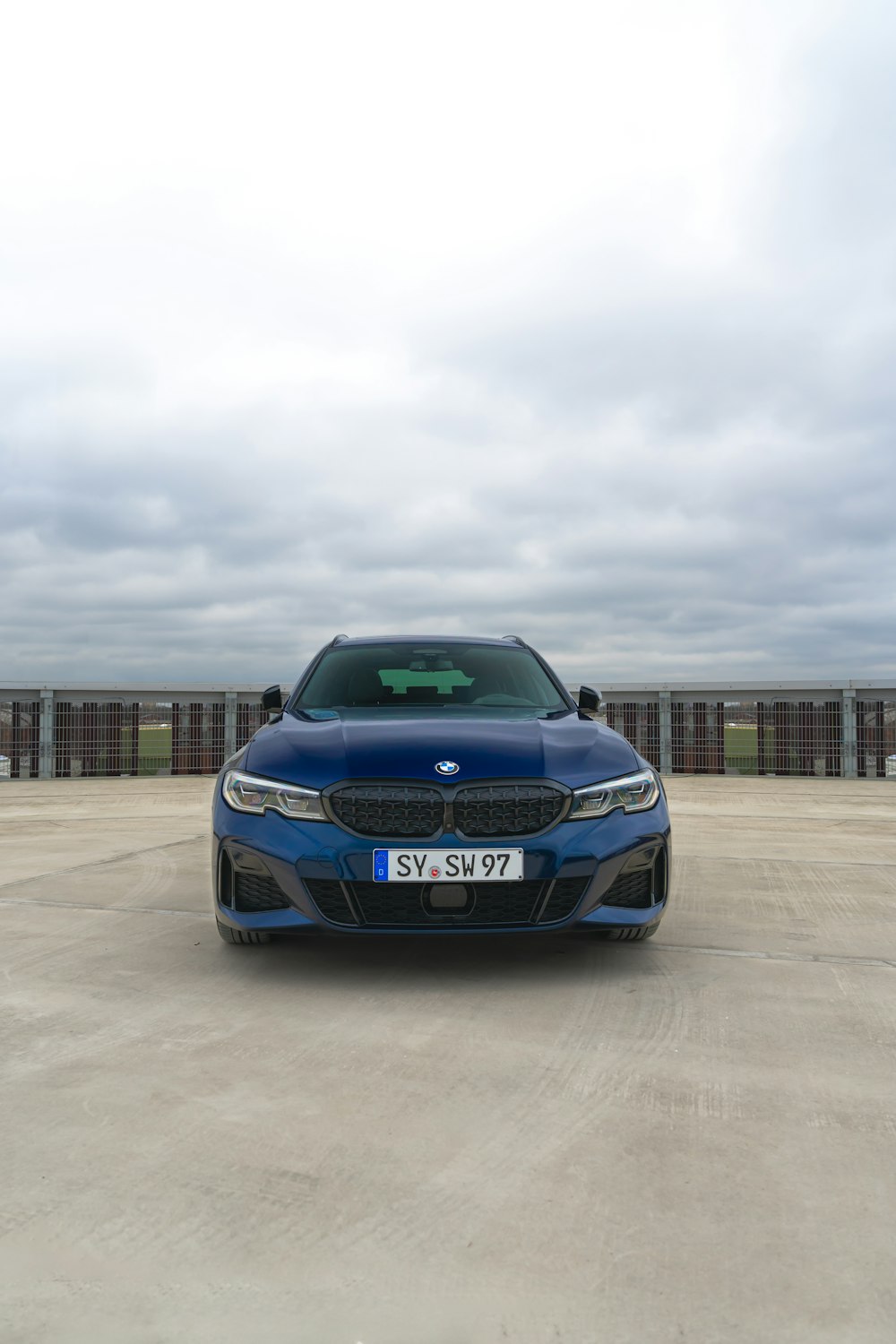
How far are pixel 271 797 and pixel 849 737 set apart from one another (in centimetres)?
1250

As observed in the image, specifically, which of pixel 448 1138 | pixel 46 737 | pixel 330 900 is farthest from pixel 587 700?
pixel 46 737

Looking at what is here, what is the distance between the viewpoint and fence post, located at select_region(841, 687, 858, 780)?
14249 mm

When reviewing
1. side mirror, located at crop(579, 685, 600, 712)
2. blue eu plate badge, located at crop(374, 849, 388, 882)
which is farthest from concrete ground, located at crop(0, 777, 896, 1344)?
side mirror, located at crop(579, 685, 600, 712)

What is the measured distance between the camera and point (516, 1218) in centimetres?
183

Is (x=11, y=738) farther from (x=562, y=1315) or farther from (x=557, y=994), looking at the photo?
(x=562, y=1315)

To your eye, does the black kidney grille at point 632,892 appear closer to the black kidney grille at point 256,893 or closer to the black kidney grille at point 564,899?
the black kidney grille at point 564,899

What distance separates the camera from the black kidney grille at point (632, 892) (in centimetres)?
352

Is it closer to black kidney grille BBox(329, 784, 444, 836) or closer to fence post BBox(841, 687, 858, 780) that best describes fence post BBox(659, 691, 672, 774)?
fence post BBox(841, 687, 858, 780)

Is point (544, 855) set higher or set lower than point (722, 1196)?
higher

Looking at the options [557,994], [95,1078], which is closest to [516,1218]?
[95,1078]

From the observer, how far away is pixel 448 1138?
2182 mm

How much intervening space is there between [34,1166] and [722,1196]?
1.35m

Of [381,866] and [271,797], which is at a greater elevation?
[271,797]

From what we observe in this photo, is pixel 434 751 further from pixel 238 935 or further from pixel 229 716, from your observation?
pixel 229 716
